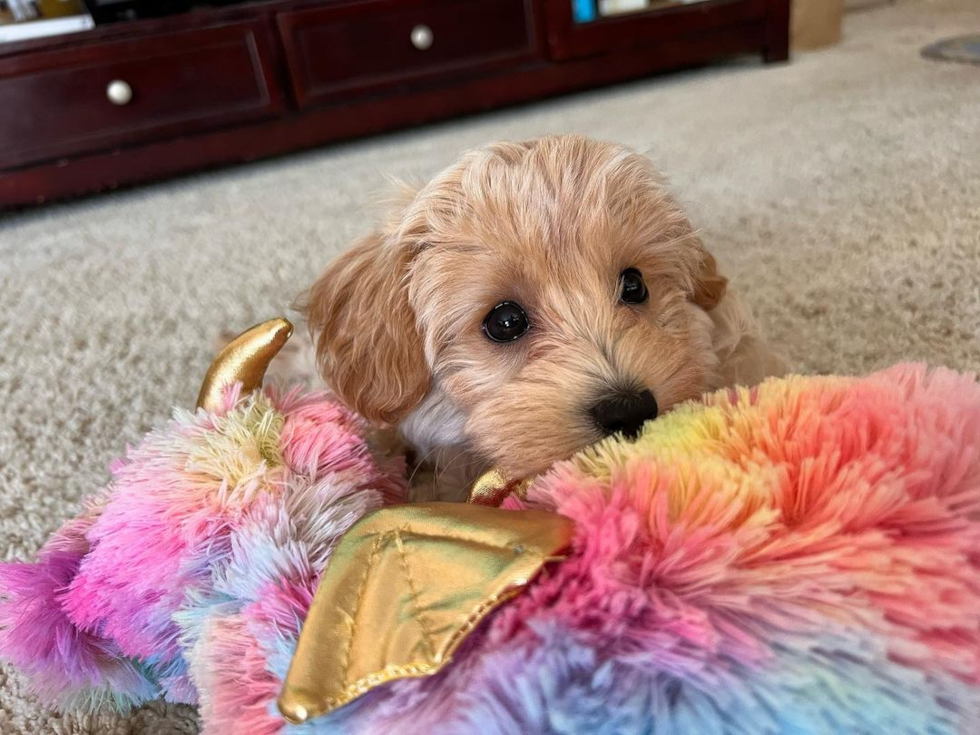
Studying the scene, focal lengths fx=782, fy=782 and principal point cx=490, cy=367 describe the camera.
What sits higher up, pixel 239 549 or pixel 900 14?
pixel 239 549

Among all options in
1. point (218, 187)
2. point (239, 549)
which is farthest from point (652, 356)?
point (218, 187)

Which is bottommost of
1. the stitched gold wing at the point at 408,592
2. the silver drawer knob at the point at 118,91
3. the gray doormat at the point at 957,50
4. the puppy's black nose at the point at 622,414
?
the gray doormat at the point at 957,50

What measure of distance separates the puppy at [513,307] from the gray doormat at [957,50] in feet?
7.71

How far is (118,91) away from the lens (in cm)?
253

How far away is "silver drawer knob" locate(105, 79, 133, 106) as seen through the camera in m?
2.53

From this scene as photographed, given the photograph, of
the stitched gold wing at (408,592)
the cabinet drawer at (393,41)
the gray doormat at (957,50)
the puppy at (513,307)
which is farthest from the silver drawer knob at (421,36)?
the stitched gold wing at (408,592)

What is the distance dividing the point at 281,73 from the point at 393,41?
1.37ft

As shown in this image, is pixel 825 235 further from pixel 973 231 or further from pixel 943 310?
pixel 943 310

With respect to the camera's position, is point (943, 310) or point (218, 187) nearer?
point (943, 310)

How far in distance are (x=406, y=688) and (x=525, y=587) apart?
91mm

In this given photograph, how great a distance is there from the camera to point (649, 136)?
2.44 metres

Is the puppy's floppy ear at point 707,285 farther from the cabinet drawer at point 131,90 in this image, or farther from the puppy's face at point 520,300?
the cabinet drawer at point 131,90

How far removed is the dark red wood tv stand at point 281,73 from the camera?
8.23 feet

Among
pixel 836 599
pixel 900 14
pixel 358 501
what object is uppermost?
pixel 836 599
